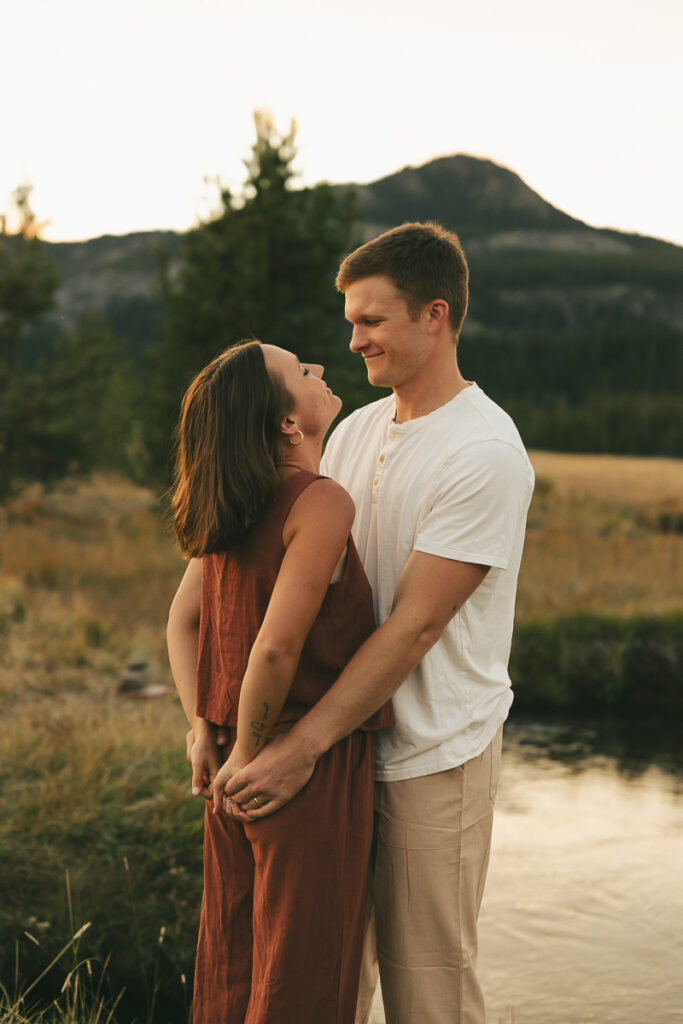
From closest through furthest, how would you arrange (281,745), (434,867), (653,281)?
(281,745) → (434,867) → (653,281)

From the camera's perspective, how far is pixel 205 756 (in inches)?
81.4

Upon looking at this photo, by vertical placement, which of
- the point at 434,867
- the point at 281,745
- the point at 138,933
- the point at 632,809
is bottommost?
the point at 632,809

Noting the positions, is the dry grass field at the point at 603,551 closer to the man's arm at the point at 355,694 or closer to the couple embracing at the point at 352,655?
the couple embracing at the point at 352,655

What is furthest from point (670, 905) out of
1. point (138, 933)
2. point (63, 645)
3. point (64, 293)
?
point (64, 293)

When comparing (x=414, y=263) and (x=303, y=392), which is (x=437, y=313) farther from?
(x=303, y=392)

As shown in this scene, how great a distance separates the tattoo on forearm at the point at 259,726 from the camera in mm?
1849

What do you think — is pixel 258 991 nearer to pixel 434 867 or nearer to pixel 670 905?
pixel 434 867

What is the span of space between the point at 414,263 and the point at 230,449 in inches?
24.5

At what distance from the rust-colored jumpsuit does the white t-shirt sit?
0.11 meters

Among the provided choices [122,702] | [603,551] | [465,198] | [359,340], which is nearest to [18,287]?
[122,702]

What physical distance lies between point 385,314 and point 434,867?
1190 millimetres

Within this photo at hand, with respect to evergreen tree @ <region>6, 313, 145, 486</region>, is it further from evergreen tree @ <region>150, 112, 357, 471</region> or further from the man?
the man

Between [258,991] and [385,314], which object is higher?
[385,314]

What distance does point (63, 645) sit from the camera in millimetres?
8438
